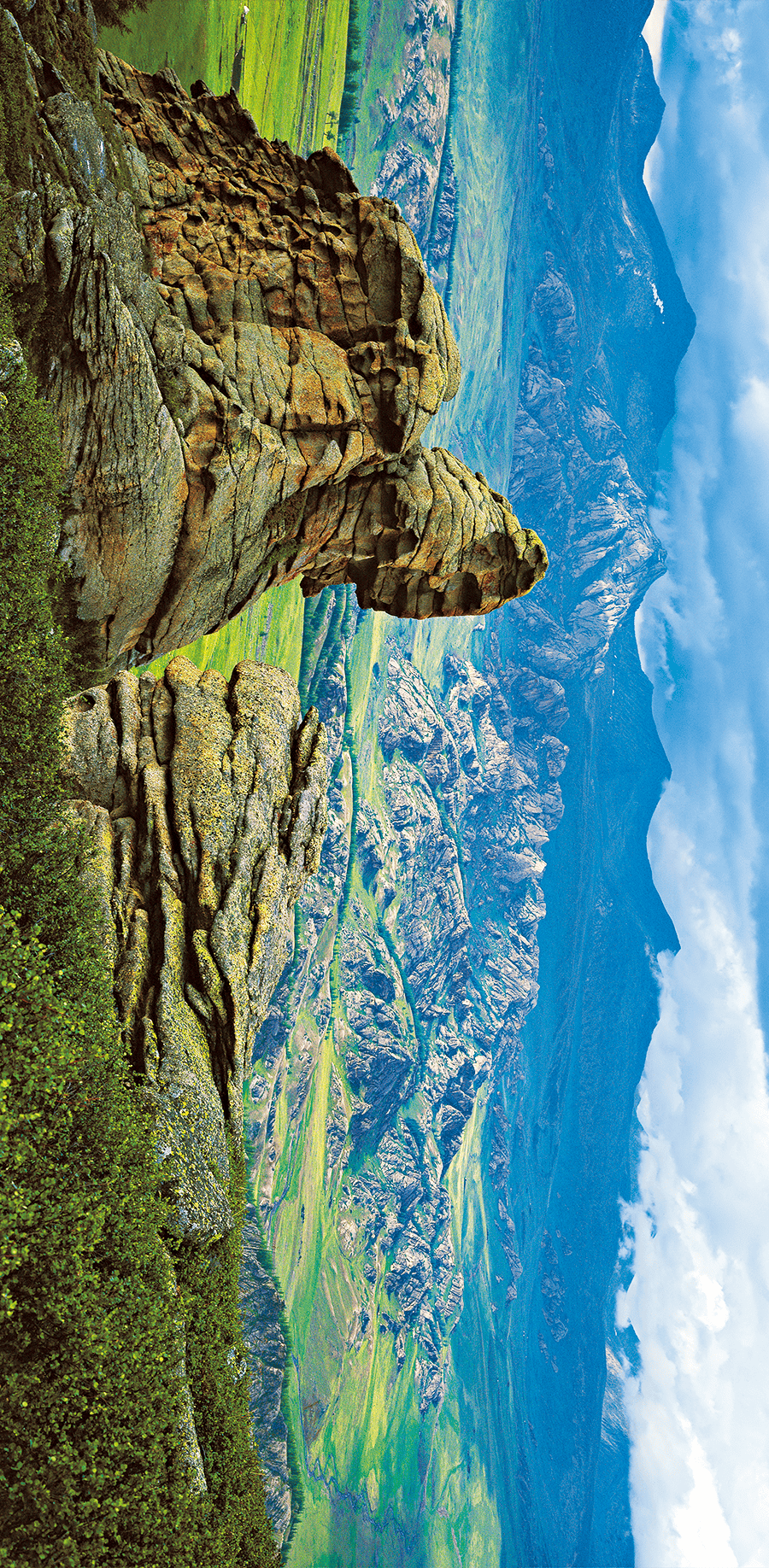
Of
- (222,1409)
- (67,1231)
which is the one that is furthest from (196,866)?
(222,1409)

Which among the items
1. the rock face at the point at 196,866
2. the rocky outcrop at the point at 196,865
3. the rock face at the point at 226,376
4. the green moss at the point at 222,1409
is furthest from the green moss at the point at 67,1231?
the rock face at the point at 226,376

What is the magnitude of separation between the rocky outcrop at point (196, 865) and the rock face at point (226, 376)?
4.02m

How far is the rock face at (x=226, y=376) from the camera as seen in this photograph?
1081 inches

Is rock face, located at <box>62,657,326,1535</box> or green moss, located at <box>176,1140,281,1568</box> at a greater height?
rock face, located at <box>62,657,326,1535</box>

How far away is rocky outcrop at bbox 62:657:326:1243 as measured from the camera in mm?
29969

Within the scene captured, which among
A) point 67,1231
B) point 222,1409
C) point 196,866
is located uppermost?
point 196,866

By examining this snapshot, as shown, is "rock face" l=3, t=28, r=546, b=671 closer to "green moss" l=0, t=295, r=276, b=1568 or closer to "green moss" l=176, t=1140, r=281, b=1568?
"green moss" l=0, t=295, r=276, b=1568

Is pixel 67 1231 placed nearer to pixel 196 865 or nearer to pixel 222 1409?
pixel 222 1409

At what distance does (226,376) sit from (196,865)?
19424mm

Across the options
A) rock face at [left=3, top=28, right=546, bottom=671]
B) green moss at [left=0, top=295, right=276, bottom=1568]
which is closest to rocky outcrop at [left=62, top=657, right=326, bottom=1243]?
green moss at [left=0, top=295, right=276, bottom=1568]

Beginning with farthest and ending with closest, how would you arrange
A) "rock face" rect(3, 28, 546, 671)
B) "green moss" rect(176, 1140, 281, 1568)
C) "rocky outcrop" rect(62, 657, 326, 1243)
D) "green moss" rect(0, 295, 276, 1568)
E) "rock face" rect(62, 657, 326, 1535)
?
1. "rocky outcrop" rect(62, 657, 326, 1243)
2. "rock face" rect(62, 657, 326, 1535)
3. "rock face" rect(3, 28, 546, 671)
4. "green moss" rect(176, 1140, 281, 1568)
5. "green moss" rect(0, 295, 276, 1568)

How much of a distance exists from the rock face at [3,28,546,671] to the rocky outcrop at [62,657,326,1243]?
13.2 feet

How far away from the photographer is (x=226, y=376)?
31578mm

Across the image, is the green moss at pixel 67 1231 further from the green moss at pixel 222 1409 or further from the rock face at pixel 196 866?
the rock face at pixel 196 866
